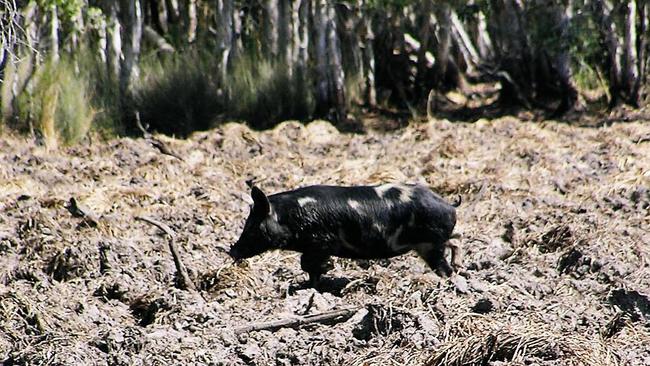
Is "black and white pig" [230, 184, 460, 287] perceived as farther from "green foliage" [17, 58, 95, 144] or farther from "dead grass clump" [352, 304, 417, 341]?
"green foliage" [17, 58, 95, 144]

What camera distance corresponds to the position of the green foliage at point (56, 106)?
1409cm

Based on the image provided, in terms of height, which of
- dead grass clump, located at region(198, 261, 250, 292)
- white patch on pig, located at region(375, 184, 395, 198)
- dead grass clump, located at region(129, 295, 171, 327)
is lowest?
dead grass clump, located at region(198, 261, 250, 292)

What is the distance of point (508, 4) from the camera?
17.9 metres

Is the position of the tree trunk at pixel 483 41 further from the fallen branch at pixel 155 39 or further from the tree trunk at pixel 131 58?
the tree trunk at pixel 131 58

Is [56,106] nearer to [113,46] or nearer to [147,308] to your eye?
[113,46]

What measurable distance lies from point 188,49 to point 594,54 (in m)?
6.09

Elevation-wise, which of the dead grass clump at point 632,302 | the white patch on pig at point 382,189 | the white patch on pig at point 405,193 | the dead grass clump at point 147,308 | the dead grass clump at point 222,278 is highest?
the white patch on pig at point 382,189

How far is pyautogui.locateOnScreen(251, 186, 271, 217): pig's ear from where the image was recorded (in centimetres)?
779

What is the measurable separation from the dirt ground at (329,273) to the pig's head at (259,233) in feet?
0.59

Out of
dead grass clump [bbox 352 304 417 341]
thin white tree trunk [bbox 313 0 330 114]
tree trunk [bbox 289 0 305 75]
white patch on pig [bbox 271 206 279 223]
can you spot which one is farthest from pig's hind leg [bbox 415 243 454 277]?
tree trunk [bbox 289 0 305 75]

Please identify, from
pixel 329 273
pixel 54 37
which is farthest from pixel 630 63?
pixel 329 273

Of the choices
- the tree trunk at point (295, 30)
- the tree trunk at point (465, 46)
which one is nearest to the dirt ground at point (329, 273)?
the tree trunk at point (295, 30)

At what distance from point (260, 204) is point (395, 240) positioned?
0.98m

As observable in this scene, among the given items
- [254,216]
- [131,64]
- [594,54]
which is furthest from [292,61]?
[254,216]
